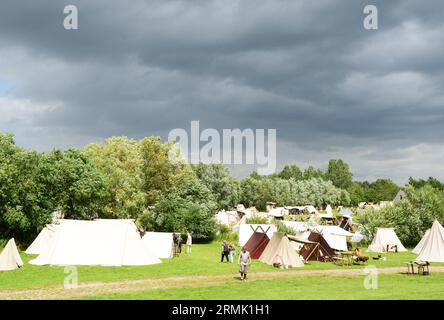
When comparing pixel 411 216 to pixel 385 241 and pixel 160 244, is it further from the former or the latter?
pixel 160 244

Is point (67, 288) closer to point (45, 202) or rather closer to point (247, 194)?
point (45, 202)

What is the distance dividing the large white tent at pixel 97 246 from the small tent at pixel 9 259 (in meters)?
1.76

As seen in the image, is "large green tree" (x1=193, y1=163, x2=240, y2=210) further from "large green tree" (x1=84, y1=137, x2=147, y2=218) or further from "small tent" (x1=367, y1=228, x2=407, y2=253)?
"small tent" (x1=367, y1=228, x2=407, y2=253)

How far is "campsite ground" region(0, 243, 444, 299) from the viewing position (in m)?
19.7

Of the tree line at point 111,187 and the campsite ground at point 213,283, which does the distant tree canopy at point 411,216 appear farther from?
the campsite ground at point 213,283

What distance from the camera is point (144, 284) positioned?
22.8 meters

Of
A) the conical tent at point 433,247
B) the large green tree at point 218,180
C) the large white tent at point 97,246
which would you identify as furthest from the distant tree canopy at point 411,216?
the large white tent at point 97,246

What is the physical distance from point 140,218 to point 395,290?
40695 mm

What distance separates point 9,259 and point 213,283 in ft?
46.7

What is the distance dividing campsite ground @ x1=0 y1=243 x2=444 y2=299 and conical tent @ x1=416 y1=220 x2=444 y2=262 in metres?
4.92

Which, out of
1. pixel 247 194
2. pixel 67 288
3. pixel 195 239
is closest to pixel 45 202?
pixel 195 239

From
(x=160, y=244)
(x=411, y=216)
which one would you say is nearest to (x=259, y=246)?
(x=160, y=244)

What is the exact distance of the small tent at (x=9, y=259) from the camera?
28392 millimetres
